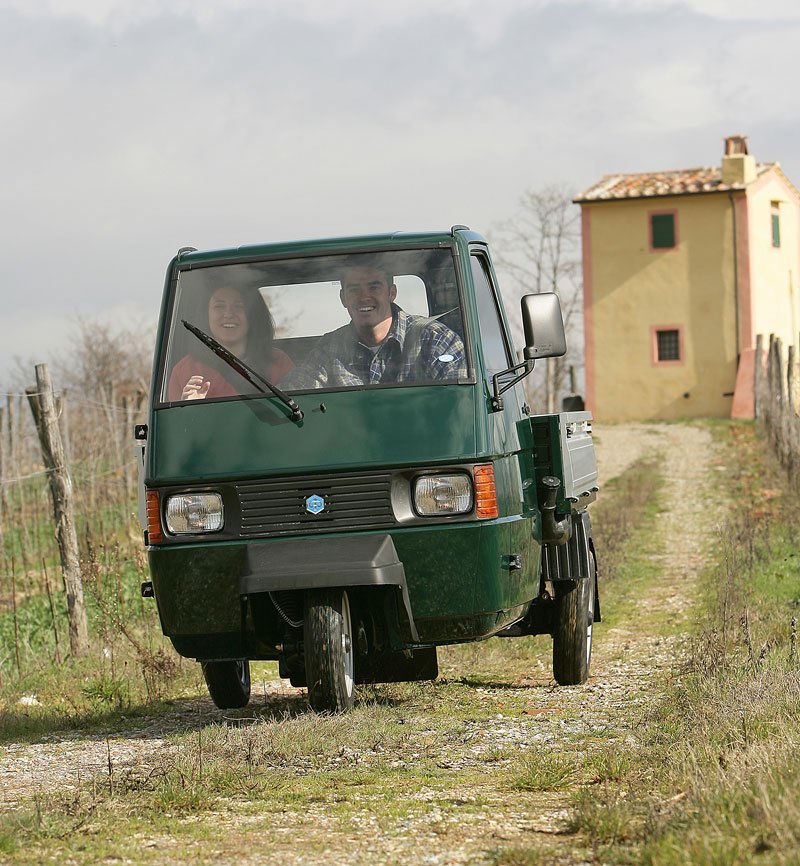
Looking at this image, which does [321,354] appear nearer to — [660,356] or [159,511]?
[159,511]

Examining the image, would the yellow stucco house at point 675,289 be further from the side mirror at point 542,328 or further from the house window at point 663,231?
the side mirror at point 542,328

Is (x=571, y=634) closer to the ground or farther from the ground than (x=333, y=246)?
closer to the ground

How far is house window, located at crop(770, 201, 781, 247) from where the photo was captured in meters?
45.5

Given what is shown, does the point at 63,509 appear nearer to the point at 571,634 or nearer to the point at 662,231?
the point at 571,634

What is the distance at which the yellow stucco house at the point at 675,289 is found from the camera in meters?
42.3

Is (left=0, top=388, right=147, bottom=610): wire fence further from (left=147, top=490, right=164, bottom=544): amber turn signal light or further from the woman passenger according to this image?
(left=147, top=490, right=164, bottom=544): amber turn signal light

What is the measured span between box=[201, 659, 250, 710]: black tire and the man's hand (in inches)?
70.3

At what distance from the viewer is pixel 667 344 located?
141 feet

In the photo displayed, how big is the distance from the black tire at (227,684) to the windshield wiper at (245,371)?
1.93 meters

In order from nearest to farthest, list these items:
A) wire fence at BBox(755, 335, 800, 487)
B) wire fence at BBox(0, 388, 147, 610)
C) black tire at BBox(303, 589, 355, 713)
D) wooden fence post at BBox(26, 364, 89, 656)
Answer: black tire at BBox(303, 589, 355, 713) < wooden fence post at BBox(26, 364, 89, 656) < wire fence at BBox(0, 388, 147, 610) < wire fence at BBox(755, 335, 800, 487)

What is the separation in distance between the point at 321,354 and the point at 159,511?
1149 millimetres

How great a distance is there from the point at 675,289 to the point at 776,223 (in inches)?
204

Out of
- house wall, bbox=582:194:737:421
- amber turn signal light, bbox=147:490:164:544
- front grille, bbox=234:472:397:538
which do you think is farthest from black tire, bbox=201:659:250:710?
house wall, bbox=582:194:737:421

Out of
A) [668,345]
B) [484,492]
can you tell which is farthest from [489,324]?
[668,345]
